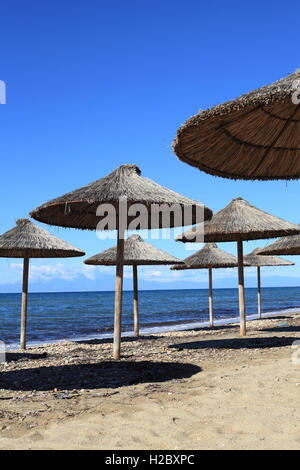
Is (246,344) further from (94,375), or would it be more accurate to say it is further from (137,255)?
(137,255)

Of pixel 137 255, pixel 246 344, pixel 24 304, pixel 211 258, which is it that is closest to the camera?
pixel 246 344

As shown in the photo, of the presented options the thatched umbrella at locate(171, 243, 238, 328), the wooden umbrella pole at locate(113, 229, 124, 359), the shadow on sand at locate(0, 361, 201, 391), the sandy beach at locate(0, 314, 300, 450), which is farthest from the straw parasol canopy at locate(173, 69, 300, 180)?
the thatched umbrella at locate(171, 243, 238, 328)

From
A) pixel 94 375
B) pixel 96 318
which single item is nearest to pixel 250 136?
pixel 94 375

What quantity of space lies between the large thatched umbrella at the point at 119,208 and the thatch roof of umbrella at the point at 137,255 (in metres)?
2.92

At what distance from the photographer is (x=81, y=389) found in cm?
441

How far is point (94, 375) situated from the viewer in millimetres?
5133

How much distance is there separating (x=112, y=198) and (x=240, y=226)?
370 cm

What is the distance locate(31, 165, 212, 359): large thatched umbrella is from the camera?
556 centimetres

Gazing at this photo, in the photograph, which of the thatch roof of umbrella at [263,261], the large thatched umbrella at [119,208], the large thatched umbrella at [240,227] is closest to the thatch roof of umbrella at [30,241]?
the large thatched umbrella at [119,208]

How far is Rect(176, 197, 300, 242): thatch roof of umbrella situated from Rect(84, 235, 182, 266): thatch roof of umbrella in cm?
190

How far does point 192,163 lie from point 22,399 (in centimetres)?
292

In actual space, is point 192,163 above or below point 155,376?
above
